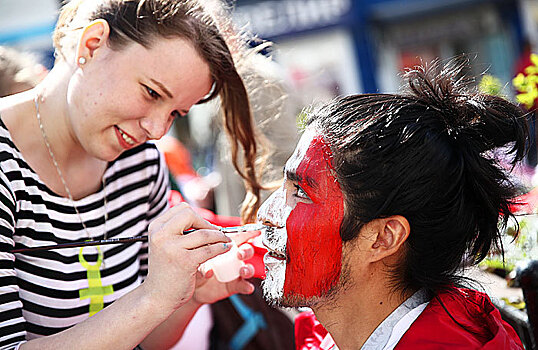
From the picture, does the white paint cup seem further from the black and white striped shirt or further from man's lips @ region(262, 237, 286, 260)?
the black and white striped shirt

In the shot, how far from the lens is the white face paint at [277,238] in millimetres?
1292

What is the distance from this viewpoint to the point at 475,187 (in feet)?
4.08

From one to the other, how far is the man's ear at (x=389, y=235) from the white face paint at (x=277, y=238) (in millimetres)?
204

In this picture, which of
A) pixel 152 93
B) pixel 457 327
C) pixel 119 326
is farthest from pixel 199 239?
pixel 457 327

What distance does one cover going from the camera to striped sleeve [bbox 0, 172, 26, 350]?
1.24 meters

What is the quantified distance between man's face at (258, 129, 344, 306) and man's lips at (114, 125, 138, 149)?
1.36 feet

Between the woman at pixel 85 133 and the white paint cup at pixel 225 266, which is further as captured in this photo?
the white paint cup at pixel 225 266

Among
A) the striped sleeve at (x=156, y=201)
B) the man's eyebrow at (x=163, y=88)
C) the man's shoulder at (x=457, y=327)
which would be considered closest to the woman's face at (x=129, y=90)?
the man's eyebrow at (x=163, y=88)

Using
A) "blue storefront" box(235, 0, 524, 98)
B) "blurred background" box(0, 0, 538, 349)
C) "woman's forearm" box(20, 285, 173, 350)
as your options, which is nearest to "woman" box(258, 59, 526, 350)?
"woman's forearm" box(20, 285, 173, 350)

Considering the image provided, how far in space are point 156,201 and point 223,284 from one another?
0.39 m

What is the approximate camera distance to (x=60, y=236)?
A: 1.49 metres

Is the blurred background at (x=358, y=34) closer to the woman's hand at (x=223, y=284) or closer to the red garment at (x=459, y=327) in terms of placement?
the woman's hand at (x=223, y=284)

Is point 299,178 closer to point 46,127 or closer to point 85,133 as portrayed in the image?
point 85,133

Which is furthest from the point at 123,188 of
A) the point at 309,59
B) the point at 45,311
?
the point at 309,59
